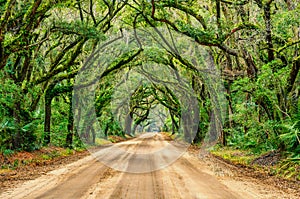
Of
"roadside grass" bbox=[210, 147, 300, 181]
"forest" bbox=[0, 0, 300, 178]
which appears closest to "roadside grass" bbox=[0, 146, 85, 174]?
"forest" bbox=[0, 0, 300, 178]

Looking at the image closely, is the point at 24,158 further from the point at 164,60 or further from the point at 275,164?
the point at 164,60

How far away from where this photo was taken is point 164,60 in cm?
2275

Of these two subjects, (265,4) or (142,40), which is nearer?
(265,4)

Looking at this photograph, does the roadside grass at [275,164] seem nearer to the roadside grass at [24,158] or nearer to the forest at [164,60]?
the forest at [164,60]

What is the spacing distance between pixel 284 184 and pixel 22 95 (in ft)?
34.7

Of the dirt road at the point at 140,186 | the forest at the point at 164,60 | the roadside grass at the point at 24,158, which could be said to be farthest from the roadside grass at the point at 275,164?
the roadside grass at the point at 24,158

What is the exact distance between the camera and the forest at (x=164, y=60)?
10781 mm

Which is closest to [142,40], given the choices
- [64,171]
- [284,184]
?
[64,171]

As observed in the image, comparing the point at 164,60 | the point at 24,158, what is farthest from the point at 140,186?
the point at 164,60

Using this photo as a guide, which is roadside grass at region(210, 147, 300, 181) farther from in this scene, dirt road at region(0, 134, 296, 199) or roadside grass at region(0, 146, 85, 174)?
roadside grass at region(0, 146, 85, 174)

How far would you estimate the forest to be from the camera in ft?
35.4

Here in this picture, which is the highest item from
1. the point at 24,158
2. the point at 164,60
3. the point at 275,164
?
the point at 164,60

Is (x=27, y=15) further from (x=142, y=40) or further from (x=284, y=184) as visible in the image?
(x=142, y=40)

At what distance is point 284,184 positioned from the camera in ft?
25.5
